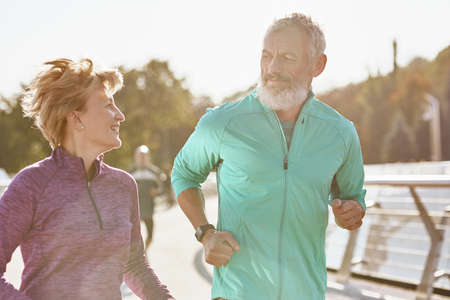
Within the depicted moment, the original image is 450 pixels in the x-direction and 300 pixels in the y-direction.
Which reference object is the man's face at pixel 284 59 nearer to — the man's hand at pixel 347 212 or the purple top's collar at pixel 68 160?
the man's hand at pixel 347 212

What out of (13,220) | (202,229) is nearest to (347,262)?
(202,229)

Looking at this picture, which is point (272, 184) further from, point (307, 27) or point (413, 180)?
point (413, 180)

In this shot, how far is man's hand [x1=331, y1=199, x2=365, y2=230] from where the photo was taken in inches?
87.7

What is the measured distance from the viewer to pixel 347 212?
225 centimetres

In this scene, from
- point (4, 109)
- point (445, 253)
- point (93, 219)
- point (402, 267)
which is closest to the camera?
point (93, 219)

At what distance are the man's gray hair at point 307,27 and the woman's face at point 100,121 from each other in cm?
68

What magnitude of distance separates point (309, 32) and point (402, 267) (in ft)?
14.2

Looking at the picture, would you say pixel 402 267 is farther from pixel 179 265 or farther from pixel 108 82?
pixel 108 82

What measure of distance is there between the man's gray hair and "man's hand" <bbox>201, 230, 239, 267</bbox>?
802mm

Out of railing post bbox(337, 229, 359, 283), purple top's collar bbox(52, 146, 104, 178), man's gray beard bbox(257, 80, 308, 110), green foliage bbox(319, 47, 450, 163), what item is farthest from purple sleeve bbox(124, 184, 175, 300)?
green foliage bbox(319, 47, 450, 163)

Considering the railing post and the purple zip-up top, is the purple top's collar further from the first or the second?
the railing post

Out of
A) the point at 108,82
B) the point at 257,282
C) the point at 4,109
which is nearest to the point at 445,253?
the point at 257,282

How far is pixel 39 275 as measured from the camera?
1.92 meters

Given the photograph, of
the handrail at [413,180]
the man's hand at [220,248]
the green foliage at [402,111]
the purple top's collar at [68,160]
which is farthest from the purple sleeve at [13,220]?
the green foliage at [402,111]
